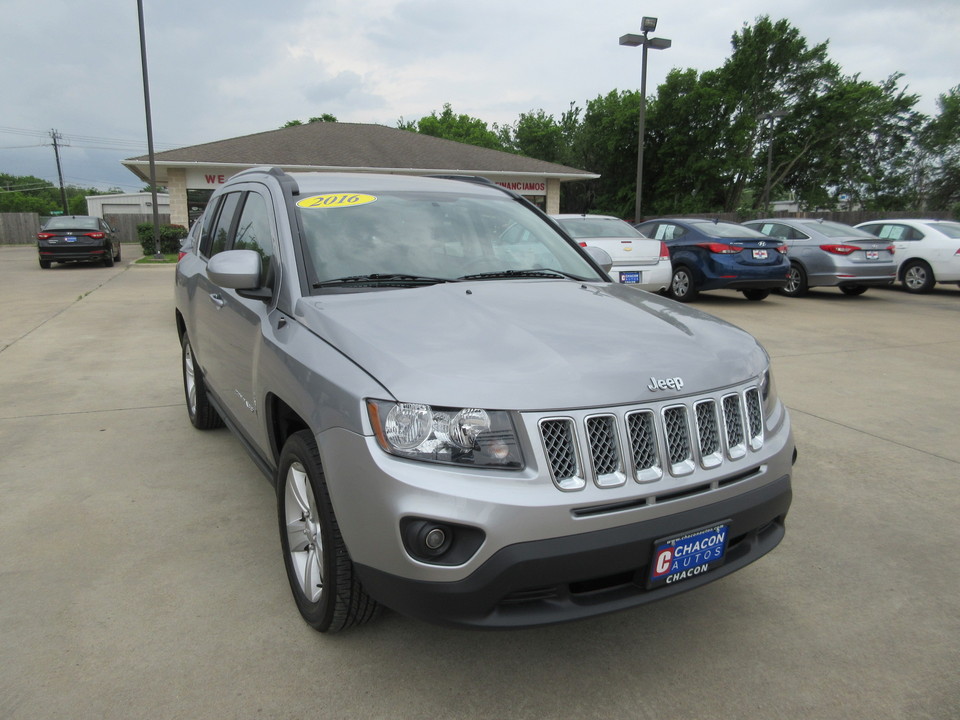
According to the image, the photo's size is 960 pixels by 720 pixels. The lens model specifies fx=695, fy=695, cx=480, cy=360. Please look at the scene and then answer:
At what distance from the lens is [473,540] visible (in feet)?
6.49

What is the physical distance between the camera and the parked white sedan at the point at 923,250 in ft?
44.6

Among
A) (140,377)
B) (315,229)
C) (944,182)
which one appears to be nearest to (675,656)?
(315,229)

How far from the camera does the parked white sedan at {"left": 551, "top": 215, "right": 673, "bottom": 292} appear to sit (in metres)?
10.5

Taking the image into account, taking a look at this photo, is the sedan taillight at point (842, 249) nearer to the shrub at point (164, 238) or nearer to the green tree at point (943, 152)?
the shrub at point (164, 238)

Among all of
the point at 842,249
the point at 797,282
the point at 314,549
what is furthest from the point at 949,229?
the point at 314,549

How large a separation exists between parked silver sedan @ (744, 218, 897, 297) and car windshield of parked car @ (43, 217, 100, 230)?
19.0 meters

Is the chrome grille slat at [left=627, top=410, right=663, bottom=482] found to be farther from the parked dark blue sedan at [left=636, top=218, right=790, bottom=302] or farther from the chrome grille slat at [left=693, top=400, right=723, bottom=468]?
the parked dark blue sedan at [left=636, top=218, right=790, bottom=302]

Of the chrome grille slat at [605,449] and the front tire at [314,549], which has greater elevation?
the chrome grille slat at [605,449]

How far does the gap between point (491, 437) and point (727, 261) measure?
10582mm

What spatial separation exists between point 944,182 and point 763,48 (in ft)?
56.5

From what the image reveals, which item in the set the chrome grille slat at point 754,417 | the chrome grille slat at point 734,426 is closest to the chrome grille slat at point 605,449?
the chrome grille slat at point 734,426

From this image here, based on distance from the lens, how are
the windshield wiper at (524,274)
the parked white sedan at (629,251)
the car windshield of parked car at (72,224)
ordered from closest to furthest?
1. the windshield wiper at (524,274)
2. the parked white sedan at (629,251)
3. the car windshield of parked car at (72,224)

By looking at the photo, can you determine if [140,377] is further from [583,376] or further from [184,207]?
[184,207]

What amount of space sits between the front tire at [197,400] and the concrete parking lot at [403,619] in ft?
0.45
